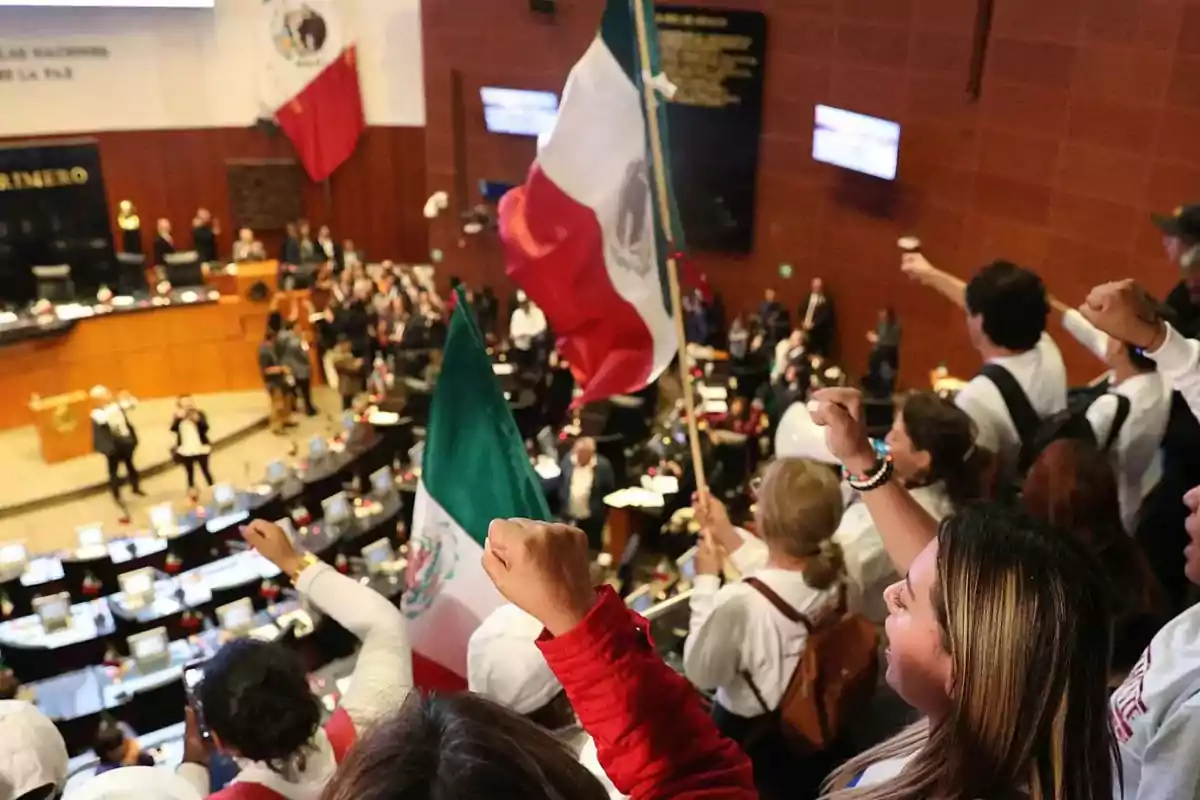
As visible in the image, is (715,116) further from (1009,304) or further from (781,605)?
(781,605)

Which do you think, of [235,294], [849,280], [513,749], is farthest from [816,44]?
[513,749]

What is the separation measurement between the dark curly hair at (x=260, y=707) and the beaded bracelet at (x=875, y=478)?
1.15 metres

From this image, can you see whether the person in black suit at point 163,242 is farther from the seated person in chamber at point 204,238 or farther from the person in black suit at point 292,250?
the person in black suit at point 292,250

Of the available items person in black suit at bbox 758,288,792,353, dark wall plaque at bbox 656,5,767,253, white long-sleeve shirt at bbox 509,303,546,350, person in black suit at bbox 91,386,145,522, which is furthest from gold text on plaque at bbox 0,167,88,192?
person in black suit at bbox 758,288,792,353

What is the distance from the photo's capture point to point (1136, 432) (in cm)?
287

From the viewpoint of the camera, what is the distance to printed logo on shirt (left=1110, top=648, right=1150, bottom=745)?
1699mm

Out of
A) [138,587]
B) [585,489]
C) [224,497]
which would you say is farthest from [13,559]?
[585,489]

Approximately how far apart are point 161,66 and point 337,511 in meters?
8.03

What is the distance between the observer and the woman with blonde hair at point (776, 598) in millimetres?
2260

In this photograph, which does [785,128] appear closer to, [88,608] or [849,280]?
[849,280]

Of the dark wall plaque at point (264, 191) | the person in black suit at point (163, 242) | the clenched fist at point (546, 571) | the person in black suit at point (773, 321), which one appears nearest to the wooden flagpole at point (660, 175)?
the clenched fist at point (546, 571)

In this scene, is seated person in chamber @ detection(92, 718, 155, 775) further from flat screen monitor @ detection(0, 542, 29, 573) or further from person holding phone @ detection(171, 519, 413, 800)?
flat screen monitor @ detection(0, 542, 29, 573)

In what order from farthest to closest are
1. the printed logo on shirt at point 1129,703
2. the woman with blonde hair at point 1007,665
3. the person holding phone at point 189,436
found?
1. the person holding phone at point 189,436
2. the printed logo on shirt at point 1129,703
3. the woman with blonde hair at point 1007,665

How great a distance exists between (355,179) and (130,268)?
333 centimetres
